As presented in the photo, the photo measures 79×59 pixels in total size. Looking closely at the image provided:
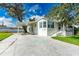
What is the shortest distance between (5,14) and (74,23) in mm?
2203

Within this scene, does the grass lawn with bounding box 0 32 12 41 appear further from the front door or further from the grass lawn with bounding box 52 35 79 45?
the grass lawn with bounding box 52 35 79 45

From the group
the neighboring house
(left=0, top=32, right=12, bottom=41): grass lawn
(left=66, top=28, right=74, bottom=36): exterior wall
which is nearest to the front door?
the neighboring house

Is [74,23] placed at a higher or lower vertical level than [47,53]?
higher

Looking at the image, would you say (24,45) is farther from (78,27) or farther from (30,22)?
(78,27)

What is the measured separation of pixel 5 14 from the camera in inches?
401

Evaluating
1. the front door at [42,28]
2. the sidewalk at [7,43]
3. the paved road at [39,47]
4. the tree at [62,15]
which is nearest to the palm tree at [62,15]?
the tree at [62,15]

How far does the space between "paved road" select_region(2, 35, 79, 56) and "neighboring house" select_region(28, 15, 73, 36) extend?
19 centimetres

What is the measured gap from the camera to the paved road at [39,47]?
985 centimetres

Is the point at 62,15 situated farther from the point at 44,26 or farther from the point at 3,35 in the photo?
the point at 3,35

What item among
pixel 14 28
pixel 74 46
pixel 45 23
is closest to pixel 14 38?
pixel 14 28

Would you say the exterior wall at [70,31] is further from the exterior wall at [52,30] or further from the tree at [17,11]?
the tree at [17,11]

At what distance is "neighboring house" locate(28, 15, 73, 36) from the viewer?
1037 cm

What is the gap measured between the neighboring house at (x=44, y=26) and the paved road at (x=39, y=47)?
0.61 ft

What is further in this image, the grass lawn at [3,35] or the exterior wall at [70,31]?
the exterior wall at [70,31]
